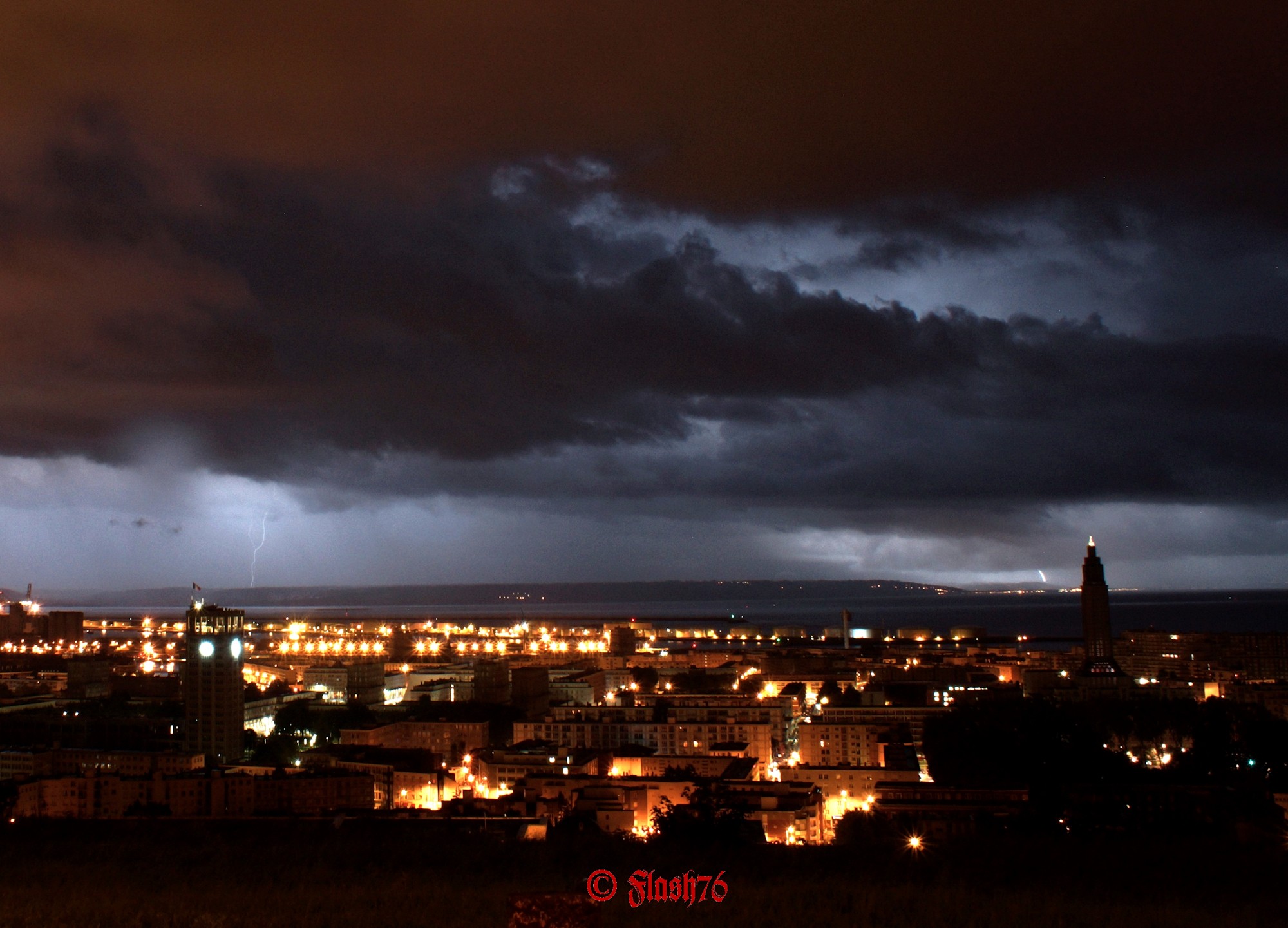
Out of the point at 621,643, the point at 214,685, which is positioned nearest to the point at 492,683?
the point at 214,685

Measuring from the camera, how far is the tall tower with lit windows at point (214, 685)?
26.5 m

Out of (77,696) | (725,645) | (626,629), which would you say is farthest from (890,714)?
(725,645)

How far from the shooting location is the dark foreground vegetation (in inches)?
334

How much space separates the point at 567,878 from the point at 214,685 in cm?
1748

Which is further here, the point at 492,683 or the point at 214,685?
the point at 492,683

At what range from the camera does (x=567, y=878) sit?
40.1ft

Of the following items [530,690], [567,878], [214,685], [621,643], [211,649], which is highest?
[211,649]

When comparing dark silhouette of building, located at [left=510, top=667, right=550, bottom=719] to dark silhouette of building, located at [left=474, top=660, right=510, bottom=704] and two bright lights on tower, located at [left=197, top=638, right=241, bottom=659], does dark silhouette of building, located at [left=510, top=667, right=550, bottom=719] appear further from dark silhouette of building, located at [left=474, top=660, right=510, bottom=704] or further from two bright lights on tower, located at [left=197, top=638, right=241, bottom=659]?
two bright lights on tower, located at [left=197, top=638, right=241, bottom=659]

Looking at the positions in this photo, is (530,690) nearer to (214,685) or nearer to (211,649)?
(211,649)

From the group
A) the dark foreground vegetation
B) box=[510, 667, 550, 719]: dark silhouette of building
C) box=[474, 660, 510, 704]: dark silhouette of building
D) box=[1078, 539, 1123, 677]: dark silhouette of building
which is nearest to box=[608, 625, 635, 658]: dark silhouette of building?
box=[474, 660, 510, 704]: dark silhouette of building

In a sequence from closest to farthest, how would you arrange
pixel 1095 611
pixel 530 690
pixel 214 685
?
pixel 214 685
pixel 530 690
pixel 1095 611

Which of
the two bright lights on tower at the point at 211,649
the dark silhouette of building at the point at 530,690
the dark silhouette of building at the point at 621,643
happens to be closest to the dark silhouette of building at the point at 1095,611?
the dark silhouette of building at the point at 530,690

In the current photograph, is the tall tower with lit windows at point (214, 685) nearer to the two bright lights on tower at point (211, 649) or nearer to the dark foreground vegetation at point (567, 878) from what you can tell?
the two bright lights on tower at point (211, 649)

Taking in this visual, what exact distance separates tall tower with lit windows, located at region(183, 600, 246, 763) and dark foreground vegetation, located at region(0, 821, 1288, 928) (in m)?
9.04
